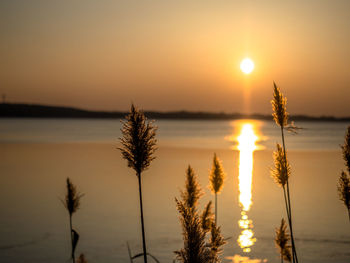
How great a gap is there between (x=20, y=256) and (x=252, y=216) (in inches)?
392

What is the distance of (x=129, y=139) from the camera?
13.6ft

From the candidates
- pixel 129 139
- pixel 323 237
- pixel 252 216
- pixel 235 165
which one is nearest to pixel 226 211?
pixel 252 216

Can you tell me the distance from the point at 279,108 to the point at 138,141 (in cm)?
215

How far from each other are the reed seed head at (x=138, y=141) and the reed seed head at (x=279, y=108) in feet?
6.38

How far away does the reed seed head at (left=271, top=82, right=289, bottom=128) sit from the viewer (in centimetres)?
546

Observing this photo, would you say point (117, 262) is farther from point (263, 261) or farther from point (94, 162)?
point (94, 162)

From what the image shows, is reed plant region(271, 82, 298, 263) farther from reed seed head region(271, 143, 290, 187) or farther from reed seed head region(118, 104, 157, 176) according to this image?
reed seed head region(118, 104, 157, 176)

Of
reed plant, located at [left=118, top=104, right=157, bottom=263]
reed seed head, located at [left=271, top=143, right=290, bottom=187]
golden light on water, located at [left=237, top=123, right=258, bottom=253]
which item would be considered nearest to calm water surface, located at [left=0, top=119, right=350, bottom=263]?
golden light on water, located at [left=237, top=123, right=258, bottom=253]

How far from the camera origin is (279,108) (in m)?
5.52

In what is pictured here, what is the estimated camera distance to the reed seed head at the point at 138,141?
4109mm

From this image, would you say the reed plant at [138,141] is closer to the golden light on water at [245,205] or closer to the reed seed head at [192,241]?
the reed seed head at [192,241]

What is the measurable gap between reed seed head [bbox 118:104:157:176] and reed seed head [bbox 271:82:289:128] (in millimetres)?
1945

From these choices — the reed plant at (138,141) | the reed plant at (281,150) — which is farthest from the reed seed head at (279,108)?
the reed plant at (138,141)

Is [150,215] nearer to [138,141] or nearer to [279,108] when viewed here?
[279,108]
